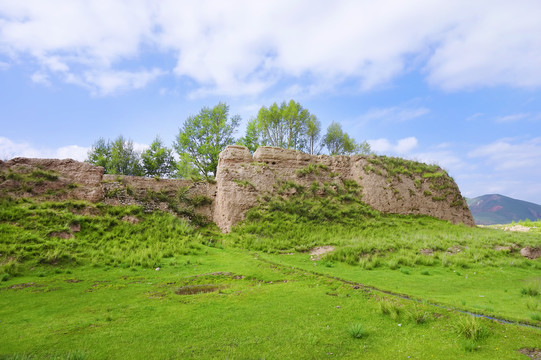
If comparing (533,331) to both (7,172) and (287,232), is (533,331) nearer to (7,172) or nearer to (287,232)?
(287,232)

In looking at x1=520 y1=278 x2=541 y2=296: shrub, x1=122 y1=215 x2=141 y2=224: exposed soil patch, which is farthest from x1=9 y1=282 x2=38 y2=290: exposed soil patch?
x1=520 y1=278 x2=541 y2=296: shrub

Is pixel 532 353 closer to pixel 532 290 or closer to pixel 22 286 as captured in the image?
pixel 532 290

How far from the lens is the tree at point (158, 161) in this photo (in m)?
35.1

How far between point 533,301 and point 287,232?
43.5 ft

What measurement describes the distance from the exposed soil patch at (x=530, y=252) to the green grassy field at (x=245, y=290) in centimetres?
51

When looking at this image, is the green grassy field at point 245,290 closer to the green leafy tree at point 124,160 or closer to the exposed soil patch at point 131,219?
the exposed soil patch at point 131,219

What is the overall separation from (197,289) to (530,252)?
56.6 feet

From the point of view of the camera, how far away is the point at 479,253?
48.7 ft

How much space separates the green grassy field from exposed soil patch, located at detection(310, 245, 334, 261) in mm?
435

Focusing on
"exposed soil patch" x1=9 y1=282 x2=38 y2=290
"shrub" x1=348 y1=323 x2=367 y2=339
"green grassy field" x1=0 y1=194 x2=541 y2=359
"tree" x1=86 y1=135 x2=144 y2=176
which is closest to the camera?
"green grassy field" x1=0 y1=194 x2=541 y2=359

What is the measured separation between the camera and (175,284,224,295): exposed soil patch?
30.4 feet

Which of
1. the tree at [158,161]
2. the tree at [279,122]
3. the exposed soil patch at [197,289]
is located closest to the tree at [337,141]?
the tree at [279,122]

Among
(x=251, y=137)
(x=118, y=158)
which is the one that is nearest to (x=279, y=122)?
(x=251, y=137)

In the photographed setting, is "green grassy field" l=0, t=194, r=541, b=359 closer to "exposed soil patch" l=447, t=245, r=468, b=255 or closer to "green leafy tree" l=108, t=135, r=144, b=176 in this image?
"exposed soil patch" l=447, t=245, r=468, b=255
